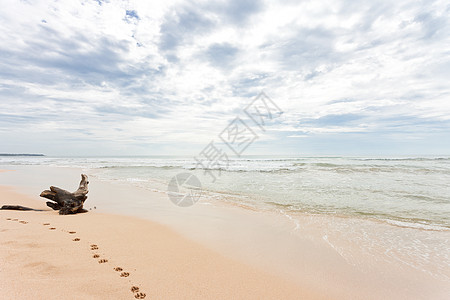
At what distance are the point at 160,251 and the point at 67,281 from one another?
1520 mm

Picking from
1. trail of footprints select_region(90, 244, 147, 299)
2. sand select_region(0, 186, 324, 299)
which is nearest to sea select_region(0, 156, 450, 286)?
sand select_region(0, 186, 324, 299)

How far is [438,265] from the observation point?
3961mm

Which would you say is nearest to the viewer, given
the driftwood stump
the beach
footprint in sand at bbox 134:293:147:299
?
footprint in sand at bbox 134:293:147:299

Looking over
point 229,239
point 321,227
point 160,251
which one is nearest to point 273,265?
point 229,239

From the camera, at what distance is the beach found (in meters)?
2.89

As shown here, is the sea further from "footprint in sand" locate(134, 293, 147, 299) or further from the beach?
"footprint in sand" locate(134, 293, 147, 299)

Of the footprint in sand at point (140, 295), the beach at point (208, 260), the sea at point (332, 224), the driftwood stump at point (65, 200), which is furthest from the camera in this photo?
the driftwood stump at point (65, 200)

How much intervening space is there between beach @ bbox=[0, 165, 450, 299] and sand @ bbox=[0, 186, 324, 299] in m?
0.01

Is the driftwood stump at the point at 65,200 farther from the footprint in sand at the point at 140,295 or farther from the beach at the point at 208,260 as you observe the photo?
the footprint in sand at the point at 140,295

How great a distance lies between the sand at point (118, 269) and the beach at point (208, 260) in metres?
0.01

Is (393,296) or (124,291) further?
(393,296)

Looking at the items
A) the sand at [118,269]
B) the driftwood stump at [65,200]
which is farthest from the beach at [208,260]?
the driftwood stump at [65,200]

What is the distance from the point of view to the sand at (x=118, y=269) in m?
2.72

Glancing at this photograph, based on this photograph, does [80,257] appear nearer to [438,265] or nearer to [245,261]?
[245,261]
